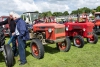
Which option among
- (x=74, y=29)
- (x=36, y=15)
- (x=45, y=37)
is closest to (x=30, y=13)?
(x=36, y=15)

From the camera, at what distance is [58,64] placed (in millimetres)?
5270

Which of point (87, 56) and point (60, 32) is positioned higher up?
point (60, 32)

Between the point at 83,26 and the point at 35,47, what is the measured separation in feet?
10.1

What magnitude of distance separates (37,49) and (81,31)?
326cm

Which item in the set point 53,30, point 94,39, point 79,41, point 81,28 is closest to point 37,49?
point 53,30

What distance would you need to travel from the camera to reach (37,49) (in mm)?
5941

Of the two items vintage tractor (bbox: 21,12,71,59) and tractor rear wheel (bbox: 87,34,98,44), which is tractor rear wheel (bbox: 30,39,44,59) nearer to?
vintage tractor (bbox: 21,12,71,59)

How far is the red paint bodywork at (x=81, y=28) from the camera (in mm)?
7965

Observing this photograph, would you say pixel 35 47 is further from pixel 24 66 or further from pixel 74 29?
pixel 74 29

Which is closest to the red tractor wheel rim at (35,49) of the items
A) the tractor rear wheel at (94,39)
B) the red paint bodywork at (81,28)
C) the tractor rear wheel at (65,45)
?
the tractor rear wheel at (65,45)

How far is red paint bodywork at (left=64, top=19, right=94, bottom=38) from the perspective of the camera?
7.96 metres

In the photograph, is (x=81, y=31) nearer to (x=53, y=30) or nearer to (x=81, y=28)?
(x=81, y=28)

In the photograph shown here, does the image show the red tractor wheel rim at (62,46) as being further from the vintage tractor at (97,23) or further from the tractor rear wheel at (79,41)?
the vintage tractor at (97,23)

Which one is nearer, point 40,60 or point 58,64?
point 58,64
